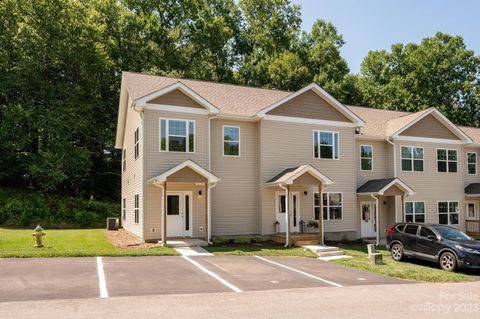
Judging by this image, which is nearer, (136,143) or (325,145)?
(136,143)

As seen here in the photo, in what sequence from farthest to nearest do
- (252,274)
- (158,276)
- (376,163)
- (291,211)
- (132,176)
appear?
(376,163) → (132,176) → (291,211) → (252,274) → (158,276)

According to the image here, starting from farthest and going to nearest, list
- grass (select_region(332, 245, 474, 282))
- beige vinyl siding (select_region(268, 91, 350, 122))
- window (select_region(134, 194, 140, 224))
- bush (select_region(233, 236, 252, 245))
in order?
beige vinyl siding (select_region(268, 91, 350, 122)), window (select_region(134, 194, 140, 224)), bush (select_region(233, 236, 252, 245)), grass (select_region(332, 245, 474, 282))

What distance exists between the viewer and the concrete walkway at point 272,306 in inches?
322

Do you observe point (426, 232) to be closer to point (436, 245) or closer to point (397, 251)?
point (436, 245)

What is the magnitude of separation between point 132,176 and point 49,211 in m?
9.70

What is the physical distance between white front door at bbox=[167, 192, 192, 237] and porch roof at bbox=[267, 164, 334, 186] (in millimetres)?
4209

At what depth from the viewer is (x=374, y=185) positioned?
2375 cm

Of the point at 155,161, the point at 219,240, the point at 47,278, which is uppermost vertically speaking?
the point at 155,161

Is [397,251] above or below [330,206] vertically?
below


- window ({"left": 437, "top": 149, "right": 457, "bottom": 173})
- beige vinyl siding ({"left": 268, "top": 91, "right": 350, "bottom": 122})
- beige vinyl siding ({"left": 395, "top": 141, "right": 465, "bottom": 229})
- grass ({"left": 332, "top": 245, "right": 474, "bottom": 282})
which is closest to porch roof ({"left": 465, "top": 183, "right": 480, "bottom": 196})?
beige vinyl siding ({"left": 395, "top": 141, "right": 465, "bottom": 229})

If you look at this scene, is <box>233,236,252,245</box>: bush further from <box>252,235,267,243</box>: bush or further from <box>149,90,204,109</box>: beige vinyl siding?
<box>149,90,204,109</box>: beige vinyl siding

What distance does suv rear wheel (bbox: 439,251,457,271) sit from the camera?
1517 centimetres

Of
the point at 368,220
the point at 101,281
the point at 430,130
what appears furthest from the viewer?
the point at 430,130

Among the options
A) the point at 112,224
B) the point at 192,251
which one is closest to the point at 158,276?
the point at 192,251
